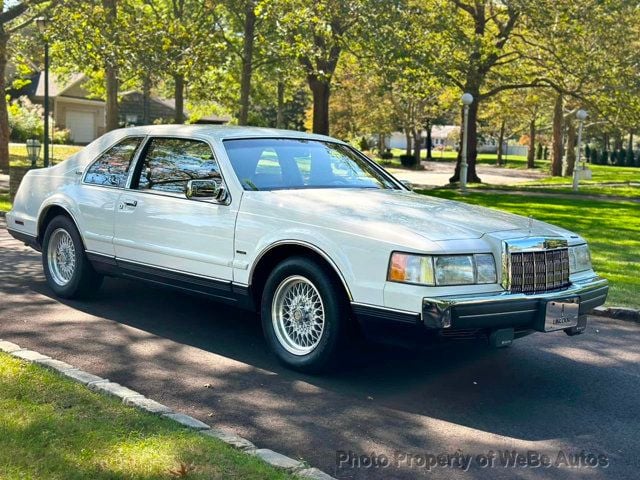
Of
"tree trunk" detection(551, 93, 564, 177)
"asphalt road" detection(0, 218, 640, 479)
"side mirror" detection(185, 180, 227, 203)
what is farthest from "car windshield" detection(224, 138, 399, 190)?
"tree trunk" detection(551, 93, 564, 177)

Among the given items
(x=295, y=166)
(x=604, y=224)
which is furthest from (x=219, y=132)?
(x=604, y=224)

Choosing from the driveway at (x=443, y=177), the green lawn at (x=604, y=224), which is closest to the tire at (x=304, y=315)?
the green lawn at (x=604, y=224)

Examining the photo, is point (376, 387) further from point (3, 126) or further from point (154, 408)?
point (3, 126)

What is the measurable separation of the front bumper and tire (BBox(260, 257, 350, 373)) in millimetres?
226

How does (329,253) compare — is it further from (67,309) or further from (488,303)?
(67,309)

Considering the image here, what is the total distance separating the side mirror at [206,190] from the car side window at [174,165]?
20 cm

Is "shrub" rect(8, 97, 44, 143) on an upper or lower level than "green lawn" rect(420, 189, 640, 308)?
upper

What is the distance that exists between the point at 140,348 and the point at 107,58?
42.4 ft

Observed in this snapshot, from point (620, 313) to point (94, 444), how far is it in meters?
5.80

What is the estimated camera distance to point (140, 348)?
631cm

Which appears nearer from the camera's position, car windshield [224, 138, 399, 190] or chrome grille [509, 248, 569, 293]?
chrome grille [509, 248, 569, 293]

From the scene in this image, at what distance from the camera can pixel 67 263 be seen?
25.8 feet

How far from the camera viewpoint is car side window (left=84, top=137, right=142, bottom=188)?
7340 mm

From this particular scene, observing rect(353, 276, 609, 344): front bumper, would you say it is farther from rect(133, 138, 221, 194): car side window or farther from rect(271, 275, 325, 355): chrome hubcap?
rect(133, 138, 221, 194): car side window
